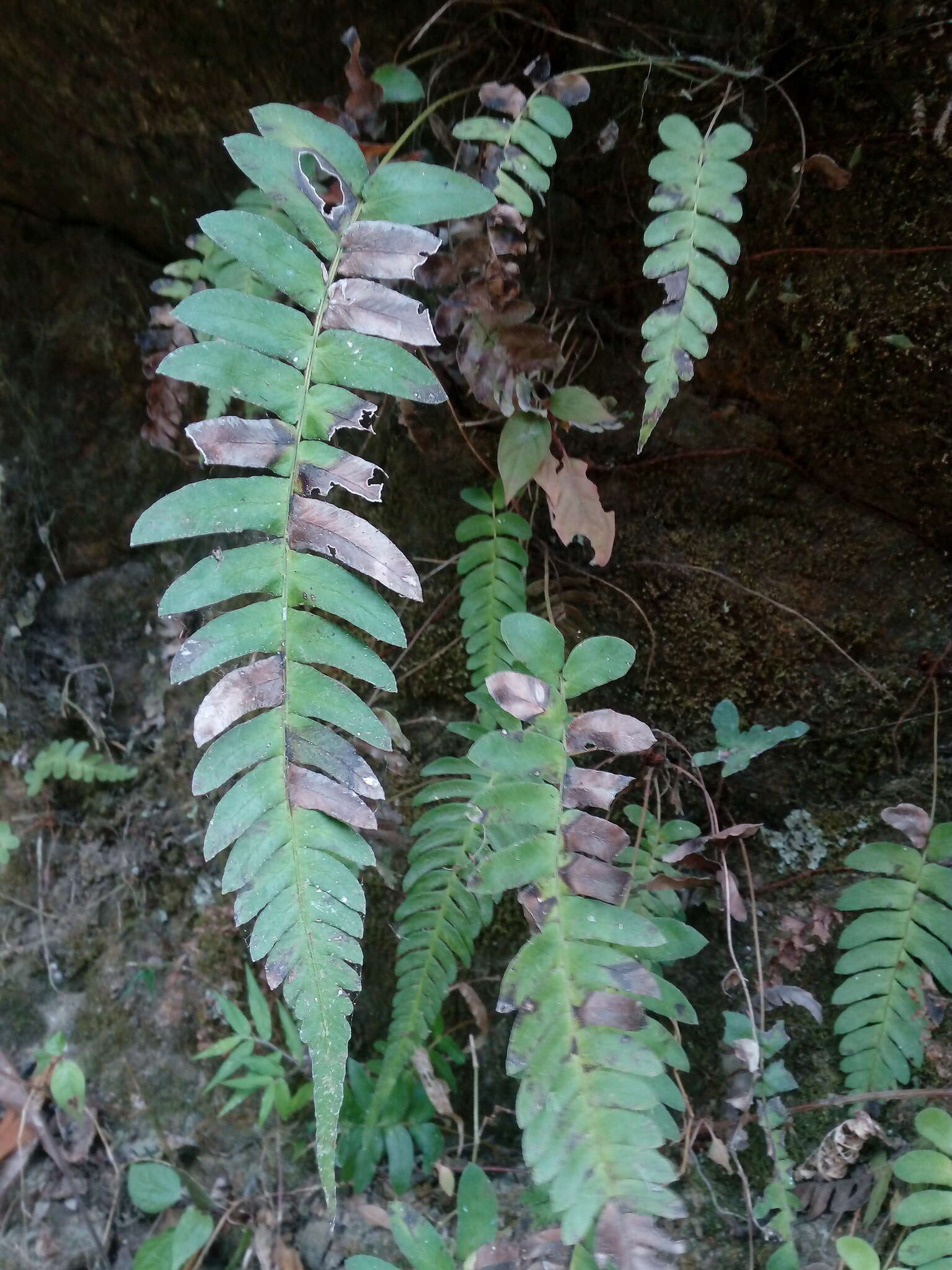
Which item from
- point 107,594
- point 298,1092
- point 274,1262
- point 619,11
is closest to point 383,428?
point 619,11

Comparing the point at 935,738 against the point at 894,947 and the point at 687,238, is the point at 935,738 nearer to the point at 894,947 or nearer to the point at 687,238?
the point at 894,947

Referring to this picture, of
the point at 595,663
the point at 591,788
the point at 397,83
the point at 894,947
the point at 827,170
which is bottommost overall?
the point at 894,947

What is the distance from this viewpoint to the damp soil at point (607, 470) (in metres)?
1.16

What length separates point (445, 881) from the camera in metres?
1.25

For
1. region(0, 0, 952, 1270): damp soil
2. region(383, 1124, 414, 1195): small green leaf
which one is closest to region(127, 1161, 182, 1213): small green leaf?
region(0, 0, 952, 1270): damp soil

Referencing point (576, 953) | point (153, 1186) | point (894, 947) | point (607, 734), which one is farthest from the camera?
point (153, 1186)

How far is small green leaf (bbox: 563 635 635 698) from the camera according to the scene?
3.28 ft

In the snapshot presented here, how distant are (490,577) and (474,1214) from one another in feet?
2.96

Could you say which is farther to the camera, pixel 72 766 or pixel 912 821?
pixel 72 766

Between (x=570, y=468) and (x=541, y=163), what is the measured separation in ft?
1.43

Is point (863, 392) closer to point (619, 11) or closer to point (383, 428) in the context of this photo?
point (619, 11)

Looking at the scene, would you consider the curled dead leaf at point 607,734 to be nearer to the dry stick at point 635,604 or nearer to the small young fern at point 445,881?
the small young fern at point 445,881

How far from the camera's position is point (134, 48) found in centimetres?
141

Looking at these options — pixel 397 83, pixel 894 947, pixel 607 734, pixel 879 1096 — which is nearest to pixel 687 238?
pixel 397 83
